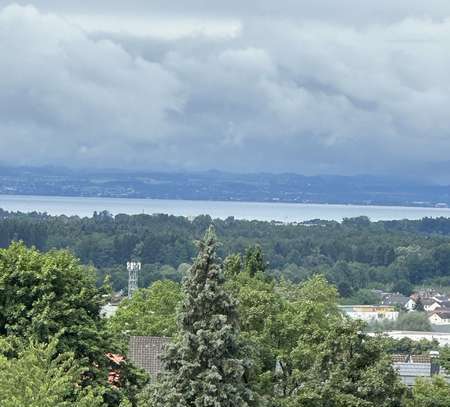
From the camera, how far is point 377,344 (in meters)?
34.6

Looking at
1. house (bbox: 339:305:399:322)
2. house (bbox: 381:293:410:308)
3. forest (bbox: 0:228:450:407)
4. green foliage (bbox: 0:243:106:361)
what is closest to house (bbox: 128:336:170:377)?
forest (bbox: 0:228:450:407)

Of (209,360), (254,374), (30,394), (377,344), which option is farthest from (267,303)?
(30,394)

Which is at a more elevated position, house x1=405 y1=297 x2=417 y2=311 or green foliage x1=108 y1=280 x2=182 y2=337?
green foliage x1=108 y1=280 x2=182 y2=337

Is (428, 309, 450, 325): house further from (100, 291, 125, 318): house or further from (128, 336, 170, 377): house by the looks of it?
(128, 336, 170, 377): house

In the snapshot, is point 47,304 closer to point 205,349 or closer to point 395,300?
point 205,349

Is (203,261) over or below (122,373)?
over

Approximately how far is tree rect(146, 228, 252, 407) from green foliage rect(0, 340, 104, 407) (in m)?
1.73

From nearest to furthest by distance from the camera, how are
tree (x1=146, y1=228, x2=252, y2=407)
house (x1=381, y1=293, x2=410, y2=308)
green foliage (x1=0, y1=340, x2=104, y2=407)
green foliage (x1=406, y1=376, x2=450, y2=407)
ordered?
green foliage (x1=0, y1=340, x2=104, y2=407), tree (x1=146, y1=228, x2=252, y2=407), green foliage (x1=406, y1=376, x2=450, y2=407), house (x1=381, y1=293, x2=410, y2=308)

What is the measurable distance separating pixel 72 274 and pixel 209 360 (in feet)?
23.6

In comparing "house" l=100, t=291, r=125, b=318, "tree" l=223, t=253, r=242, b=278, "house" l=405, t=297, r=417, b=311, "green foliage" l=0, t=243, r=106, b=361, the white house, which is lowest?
the white house

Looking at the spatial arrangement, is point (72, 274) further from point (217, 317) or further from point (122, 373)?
point (217, 317)

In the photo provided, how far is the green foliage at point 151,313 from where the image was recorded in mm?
53094

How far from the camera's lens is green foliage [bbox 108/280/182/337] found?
174ft

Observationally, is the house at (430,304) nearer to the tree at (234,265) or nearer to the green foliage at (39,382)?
the tree at (234,265)
